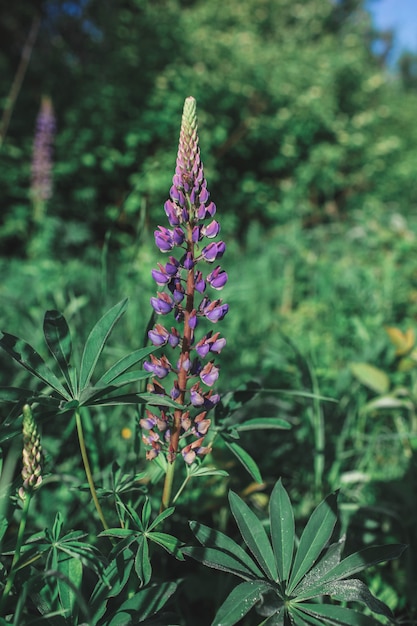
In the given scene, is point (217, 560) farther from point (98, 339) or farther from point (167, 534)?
point (98, 339)

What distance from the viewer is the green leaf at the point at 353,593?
0.77 m

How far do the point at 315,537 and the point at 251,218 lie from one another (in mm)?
4879

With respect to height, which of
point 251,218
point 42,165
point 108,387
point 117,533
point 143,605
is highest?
point 251,218

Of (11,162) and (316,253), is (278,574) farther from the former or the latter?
(11,162)

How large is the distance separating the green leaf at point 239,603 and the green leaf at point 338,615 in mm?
81

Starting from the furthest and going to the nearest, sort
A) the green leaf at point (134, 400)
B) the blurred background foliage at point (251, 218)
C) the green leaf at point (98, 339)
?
the blurred background foliage at point (251, 218), the green leaf at point (98, 339), the green leaf at point (134, 400)

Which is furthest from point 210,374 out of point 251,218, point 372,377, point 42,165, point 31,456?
point 251,218

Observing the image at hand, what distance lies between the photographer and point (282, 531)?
0.88 meters

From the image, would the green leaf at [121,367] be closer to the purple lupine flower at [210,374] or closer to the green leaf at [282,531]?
the purple lupine flower at [210,374]

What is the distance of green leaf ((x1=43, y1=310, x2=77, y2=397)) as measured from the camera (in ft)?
2.97

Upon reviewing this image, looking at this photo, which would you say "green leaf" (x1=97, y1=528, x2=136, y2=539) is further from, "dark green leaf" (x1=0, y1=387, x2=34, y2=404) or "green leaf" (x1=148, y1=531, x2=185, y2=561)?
"dark green leaf" (x1=0, y1=387, x2=34, y2=404)

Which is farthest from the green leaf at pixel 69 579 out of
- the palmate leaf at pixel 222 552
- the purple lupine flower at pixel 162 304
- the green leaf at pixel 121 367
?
the purple lupine flower at pixel 162 304

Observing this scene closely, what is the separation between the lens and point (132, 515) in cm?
87

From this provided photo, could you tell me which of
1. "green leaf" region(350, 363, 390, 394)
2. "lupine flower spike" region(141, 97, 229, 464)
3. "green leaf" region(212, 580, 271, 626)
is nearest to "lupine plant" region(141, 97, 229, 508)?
"lupine flower spike" region(141, 97, 229, 464)
